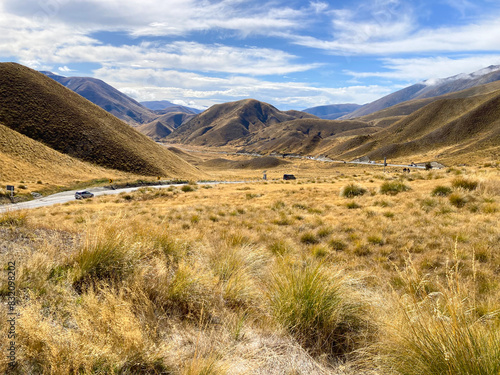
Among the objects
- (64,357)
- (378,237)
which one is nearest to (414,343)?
(64,357)

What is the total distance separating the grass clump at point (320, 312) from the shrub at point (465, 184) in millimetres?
11319

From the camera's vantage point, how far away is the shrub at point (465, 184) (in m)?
12.0

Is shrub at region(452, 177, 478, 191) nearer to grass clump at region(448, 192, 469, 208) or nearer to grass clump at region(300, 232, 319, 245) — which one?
grass clump at region(448, 192, 469, 208)

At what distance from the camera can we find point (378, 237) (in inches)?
297

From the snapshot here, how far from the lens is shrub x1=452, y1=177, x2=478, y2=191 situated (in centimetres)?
1201

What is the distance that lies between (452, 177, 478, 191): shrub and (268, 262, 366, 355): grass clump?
11319 mm

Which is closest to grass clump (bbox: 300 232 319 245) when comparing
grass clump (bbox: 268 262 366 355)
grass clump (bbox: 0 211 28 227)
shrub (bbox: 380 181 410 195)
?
grass clump (bbox: 268 262 366 355)

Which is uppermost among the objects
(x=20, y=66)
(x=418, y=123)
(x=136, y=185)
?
(x=20, y=66)

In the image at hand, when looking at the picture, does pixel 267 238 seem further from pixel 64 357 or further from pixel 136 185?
pixel 136 185

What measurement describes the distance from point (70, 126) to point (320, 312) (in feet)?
282

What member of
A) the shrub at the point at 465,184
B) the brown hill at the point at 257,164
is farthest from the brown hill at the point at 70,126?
the shrub at the point at 465,184

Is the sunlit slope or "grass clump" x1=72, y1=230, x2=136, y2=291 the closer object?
"grass clump" x1=72, y1=230, x2=136, y2=291

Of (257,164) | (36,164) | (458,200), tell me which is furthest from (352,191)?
(257,164)

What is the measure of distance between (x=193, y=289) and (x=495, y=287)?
510 centimetres
